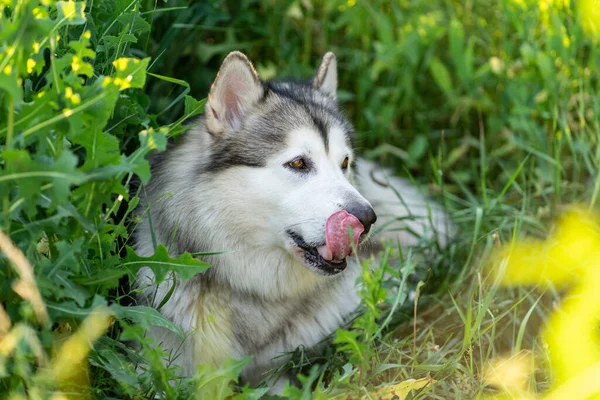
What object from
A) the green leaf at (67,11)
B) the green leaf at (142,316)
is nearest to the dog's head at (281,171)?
the green leaf at (142,316)

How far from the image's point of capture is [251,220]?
9.15 feet

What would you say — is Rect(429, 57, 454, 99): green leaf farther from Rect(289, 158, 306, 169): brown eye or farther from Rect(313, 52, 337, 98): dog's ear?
Rect(289, 158, 306, 169): brown eye

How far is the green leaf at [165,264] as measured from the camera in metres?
2.35

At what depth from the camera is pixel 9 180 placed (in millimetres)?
1944

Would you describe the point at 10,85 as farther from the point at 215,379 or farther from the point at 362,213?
the point at 362,213

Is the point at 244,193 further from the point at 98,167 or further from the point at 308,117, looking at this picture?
the point at 98,167

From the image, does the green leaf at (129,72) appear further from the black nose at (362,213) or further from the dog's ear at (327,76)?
the dog's ear at (327,76)

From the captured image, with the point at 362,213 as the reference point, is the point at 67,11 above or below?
above

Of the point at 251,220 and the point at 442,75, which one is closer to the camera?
the point at 251,220

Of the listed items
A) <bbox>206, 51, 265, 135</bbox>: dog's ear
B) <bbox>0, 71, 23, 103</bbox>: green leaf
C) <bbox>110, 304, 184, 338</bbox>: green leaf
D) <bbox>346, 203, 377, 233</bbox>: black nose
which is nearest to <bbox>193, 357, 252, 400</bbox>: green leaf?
<bbox>110, 304, 184, 338</bbox>: green leaf

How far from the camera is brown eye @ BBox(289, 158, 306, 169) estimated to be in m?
2.79

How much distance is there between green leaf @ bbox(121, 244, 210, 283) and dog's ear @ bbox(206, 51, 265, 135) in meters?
0.72

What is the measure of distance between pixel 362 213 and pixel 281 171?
0.39 meters

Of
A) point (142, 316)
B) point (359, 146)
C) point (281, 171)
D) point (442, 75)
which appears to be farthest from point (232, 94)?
point (442, 75)
